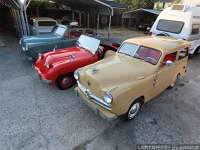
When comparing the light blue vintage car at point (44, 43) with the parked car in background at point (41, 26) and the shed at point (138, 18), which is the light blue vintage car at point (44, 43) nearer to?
the parked car in background at point (41, 26)

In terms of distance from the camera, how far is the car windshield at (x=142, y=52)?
4453 mm

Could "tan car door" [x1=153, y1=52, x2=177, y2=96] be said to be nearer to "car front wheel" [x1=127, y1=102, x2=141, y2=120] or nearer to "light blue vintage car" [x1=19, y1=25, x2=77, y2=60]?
"car front wheel" [x1=127, y1=102, x2=141, y2=120]

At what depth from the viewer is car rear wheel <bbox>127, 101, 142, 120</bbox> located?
13.0ft

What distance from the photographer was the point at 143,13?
25.0 metres

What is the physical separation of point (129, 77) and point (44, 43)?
15.6 ft

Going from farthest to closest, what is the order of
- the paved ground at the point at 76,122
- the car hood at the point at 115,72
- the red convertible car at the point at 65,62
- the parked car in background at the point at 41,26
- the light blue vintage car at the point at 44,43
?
1. the parked car in background at the point at 41,26
2. the light blue vintage car at the point at 44,43
3. the red convertible car at the point at 65,62
4. the car hood at the point at 115,72
5. the paved ground at the point at 76,122

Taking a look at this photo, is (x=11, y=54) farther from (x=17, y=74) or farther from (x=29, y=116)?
(x=29, y=116)

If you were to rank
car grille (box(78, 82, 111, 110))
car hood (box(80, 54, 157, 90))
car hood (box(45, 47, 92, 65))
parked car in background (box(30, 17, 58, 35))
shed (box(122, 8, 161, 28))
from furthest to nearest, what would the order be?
shed (box(122, 8, 161, 28)) < parked car in background (box(30, 17, 58, 35)) < car hood (box(45, 47, 92, 65)) < car hood (box(80, 54, 157, 90)) < car grille (box(78, 82, 111, 110))

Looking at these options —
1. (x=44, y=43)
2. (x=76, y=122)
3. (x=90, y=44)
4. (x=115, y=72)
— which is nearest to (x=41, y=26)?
(x=44, y=43)

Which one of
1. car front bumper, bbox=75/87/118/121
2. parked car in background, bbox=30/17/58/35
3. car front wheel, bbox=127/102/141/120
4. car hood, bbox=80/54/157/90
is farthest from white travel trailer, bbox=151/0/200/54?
parked car in background, bbox=30/17/58/35

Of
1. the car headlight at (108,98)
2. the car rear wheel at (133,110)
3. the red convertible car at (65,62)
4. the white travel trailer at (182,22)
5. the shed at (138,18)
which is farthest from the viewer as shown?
the shed at (138,18)

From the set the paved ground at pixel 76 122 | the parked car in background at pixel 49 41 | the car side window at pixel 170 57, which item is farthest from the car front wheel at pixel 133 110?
the parked car in background at pixel 49 41

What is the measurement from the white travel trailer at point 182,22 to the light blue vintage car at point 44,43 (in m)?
4.95

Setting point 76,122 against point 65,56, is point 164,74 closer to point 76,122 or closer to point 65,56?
point 76,122
